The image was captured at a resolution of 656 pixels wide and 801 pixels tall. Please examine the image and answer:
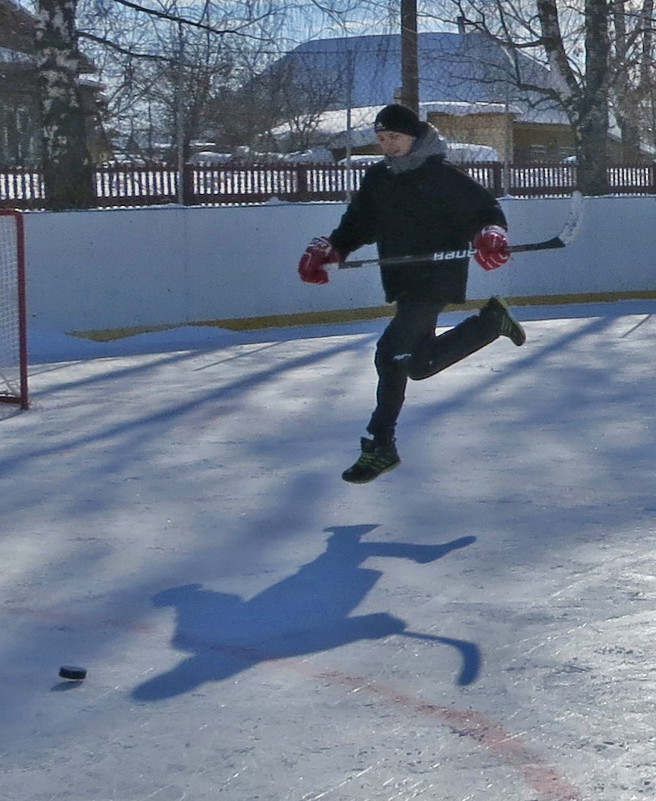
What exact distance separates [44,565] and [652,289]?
14.0m

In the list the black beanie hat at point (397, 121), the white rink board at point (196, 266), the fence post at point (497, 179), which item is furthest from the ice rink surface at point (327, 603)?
the fence post at point (497, 179)

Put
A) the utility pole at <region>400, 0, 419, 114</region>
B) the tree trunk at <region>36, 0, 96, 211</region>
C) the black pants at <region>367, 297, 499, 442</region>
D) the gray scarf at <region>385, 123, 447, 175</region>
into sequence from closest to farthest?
the gray scarf at <region>385, 123, 447, 175</region>, the black pants at <region>367, 297, 499, 442</region>, the tree trunk at <region>36, 0, 96, 211</region>, the utility pole at <region>400, 0, 419, 114</region>

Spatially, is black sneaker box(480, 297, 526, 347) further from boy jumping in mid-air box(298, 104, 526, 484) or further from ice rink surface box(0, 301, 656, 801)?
ice rink surface box(0, 301, 656, 801)

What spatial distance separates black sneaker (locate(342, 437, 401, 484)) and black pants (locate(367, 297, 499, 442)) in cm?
5

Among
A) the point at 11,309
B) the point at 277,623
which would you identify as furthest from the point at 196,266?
the point at 277,623

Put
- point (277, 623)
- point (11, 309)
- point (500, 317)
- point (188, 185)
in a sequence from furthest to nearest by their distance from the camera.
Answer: point (188, 185), point (11, 309), point (500, 317), point (277, 623)

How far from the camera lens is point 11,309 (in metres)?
10.6

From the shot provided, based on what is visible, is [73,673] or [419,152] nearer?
[73,673]

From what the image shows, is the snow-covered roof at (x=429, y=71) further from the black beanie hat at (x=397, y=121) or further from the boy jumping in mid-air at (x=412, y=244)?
the black beanie hat at (x=397, y=121)

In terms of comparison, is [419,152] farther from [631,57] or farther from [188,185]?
[631,57]

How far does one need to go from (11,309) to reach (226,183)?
386 cm

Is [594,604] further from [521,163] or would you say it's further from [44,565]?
[521,163]

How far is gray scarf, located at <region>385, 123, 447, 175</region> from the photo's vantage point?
5.95 metres

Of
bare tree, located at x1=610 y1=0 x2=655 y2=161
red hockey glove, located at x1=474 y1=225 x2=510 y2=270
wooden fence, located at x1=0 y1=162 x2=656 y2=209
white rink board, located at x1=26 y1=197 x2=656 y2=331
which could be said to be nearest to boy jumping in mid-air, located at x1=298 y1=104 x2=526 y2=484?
red hockey glove, located at x1=474 y1=225 x2=510 y2=270
